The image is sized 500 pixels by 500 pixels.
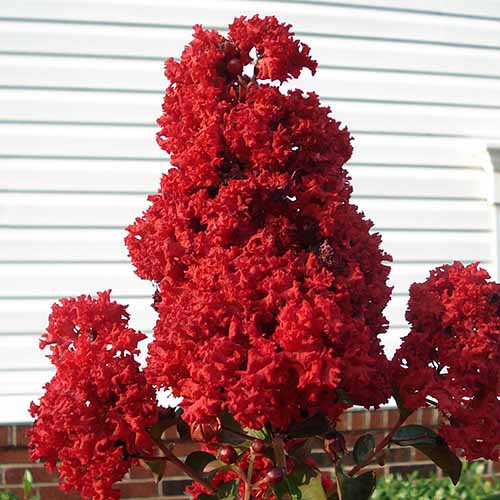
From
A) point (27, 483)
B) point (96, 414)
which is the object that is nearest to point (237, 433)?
point (96, 414)

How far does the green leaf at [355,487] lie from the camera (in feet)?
5.06

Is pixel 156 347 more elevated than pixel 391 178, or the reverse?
pixel 391 178

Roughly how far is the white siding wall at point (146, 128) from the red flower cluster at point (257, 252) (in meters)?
1.97

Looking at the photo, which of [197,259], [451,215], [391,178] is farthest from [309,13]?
[197,259]

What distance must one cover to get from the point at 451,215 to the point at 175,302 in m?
2.63

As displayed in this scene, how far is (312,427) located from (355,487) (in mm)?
155

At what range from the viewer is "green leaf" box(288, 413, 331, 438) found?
1502mm

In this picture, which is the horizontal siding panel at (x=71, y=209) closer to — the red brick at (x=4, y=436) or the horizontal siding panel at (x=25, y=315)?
the horizontal siding panel at (x=25, y=315)

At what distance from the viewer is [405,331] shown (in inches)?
151

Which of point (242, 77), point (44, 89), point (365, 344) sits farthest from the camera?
point (44, 89)

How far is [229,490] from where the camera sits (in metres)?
1.63

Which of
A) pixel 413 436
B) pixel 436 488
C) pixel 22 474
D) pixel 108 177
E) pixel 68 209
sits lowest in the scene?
pixel 436 488

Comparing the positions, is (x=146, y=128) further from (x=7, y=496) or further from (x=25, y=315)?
(x=7, y=496)

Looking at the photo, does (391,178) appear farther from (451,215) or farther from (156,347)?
(156,347)
